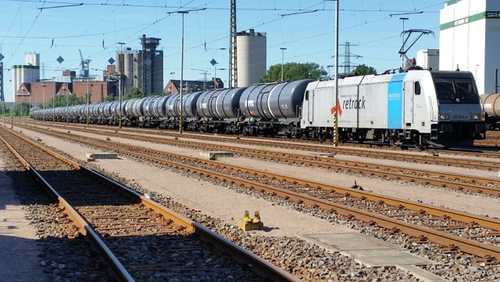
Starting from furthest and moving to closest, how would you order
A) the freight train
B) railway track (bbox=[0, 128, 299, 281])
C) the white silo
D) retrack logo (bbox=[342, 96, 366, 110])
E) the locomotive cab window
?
the white silo < retrack logo (bbox=[342, 96, 366, 110]) < the locomotive cab window < the freight train < railway track (bbox=[0, 128, 299, 281])

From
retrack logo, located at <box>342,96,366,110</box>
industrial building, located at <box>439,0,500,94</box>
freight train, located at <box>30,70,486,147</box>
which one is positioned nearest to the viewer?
freight train, located at <box>30,70,486,147</box>

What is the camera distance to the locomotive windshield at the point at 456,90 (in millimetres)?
26375

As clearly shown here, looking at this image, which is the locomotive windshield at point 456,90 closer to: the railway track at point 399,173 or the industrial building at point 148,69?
the railway track at point 399,173

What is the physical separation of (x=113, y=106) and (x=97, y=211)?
7439 cm

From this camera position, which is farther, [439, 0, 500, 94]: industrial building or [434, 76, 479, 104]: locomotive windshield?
[439, 0, 500, 94]: industrial building

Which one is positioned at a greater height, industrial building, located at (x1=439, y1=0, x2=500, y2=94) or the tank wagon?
industrial building, located at (x1=439, y1=0, x2=500, y2=94)

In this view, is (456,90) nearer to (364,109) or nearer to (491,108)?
(364,109)

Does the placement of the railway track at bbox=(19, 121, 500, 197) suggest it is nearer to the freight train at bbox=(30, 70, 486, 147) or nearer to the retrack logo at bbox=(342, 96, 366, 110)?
the freight train at bbox=(30, 70, 486, 147)

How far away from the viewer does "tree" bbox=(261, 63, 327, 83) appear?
474ft

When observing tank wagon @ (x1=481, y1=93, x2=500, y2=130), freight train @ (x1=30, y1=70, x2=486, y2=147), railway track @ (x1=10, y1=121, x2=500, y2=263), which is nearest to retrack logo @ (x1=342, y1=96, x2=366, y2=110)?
freight train @ (x1=30, y1=70, x2=486, y2=147)

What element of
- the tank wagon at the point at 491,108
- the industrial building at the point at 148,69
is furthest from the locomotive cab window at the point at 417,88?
the industrial building at the point at 148,69

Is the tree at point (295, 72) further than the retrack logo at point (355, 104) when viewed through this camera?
Yes

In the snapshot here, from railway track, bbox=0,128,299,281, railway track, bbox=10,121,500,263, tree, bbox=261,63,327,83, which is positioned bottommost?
railway track, bbox=0,128,299,281

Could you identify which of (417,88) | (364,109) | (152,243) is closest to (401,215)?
(152,243)
